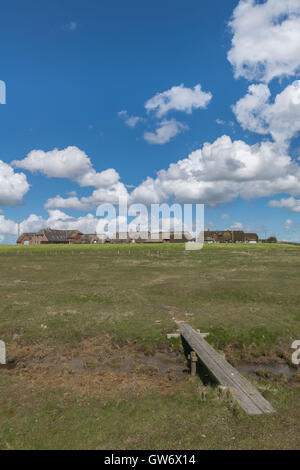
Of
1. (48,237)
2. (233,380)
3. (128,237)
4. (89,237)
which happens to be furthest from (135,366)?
(89,237)

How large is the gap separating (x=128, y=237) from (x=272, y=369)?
15574cm

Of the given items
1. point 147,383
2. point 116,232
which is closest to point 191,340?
point 147,383

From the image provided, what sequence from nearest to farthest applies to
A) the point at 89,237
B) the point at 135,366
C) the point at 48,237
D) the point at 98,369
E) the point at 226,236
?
the point at 98,369, the point at 135,366, the point at 48,237, the point at 89,237, the point at 226,236

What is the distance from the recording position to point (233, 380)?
10.1m

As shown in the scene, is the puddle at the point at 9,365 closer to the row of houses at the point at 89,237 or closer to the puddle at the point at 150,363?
the puddle at the point at 150,363

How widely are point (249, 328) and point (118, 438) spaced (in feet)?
37.2

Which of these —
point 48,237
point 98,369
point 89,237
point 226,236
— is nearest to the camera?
point 98,369

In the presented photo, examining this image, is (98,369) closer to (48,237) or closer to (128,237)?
(48,237)

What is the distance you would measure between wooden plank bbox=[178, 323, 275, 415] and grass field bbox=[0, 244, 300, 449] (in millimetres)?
372

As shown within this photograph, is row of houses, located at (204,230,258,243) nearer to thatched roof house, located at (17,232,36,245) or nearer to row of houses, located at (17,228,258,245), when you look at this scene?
row of houses, located at (17,228,258,245)

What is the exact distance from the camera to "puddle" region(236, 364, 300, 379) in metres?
12.4

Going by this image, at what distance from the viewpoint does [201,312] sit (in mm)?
20141

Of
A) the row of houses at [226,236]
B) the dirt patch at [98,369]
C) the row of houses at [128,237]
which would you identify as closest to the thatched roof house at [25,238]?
the row of houses at [128,237]
